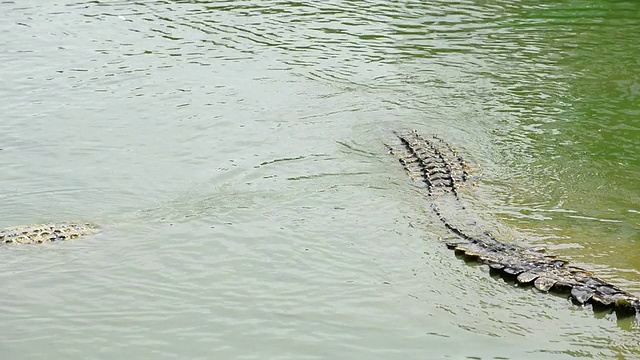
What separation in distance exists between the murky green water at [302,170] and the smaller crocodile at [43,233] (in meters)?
0.12

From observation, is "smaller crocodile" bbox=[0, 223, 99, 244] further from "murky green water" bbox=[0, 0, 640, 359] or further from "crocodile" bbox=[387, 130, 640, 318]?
"crocodile" bbox=[387, 130, 640, 318]

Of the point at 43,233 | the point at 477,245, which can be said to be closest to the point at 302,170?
the point at 477,245

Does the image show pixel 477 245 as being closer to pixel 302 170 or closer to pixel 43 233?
pixel 302 170

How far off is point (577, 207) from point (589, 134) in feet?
6.97

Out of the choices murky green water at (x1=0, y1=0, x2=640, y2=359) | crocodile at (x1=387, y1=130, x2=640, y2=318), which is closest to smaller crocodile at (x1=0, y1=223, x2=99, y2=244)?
murky green water at (x1=0, y1=0, x2=640, y2=359)

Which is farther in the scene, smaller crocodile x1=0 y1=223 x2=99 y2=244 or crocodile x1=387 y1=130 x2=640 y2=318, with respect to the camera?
smaller crocodile x1=0 y1=223 x2=99 y2=244

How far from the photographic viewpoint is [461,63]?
13.6m

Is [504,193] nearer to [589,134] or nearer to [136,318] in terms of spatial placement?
[589,134]

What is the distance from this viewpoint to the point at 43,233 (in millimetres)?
8508

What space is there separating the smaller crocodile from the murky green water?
0.12 m

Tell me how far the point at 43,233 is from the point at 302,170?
9.96ft

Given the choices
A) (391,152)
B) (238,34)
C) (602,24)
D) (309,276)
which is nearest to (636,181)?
(391,152)

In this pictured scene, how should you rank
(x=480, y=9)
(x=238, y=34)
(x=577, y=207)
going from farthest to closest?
(x=480, y=9) → (x=238, y=34) → (x=577, y=207)

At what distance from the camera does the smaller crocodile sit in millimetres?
8406
